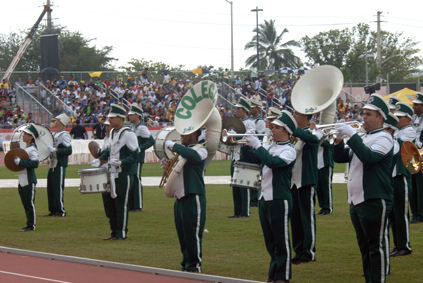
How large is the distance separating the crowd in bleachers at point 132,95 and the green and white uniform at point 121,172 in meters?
19.5

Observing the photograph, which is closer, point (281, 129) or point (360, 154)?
point (360, 154)

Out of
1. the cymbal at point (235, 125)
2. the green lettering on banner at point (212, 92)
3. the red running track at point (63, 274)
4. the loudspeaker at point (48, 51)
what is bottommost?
the red running track at point (63, 274)

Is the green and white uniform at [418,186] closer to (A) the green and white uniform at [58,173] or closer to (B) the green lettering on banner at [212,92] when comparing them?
(B) the green lettering on banner at [212,92]

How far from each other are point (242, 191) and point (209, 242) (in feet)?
8.12

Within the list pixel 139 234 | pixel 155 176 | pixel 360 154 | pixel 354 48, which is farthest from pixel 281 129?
pixel 354 48

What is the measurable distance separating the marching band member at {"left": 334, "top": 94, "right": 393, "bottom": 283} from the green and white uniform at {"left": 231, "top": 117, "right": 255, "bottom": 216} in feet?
16.3

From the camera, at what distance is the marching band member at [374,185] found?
18.4ft

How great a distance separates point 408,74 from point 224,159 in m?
45.9

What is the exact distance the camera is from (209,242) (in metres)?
8.58

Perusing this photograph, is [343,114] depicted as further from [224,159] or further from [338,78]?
[338,78]

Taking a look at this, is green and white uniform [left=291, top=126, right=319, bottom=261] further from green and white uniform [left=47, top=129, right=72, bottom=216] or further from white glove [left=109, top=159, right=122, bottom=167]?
green and white uniform [left=47, top=129, right=72, bottom=216]

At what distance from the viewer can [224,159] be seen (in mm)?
26828

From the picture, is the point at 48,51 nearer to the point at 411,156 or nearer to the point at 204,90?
the point at 204,90

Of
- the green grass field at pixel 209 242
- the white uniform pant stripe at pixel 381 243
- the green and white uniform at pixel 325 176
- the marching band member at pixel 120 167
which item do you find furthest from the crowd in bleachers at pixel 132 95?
the white uniform pant stripe at pixel 381 243
